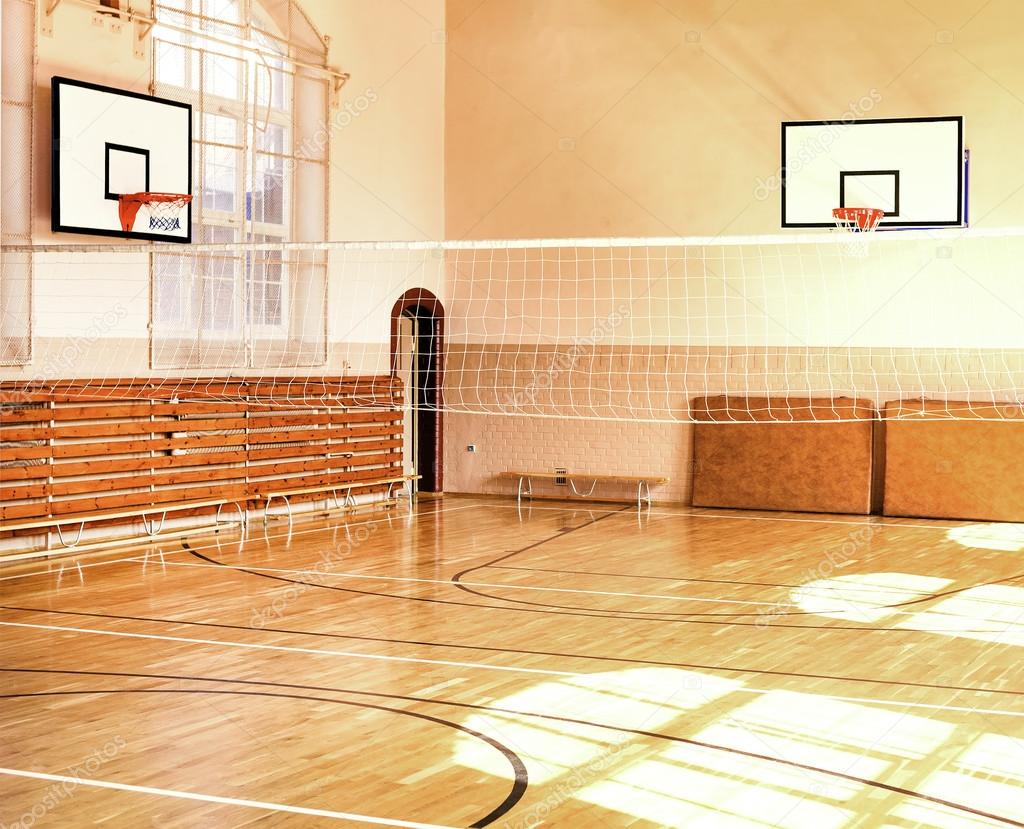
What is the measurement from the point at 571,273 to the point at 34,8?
672 cm

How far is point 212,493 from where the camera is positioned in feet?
35.7

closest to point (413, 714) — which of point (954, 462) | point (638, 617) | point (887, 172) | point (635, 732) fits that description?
point (635, 732)

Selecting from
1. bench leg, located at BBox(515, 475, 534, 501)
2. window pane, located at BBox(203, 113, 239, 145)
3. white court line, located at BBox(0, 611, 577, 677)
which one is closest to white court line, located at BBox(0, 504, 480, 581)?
bench leg, located at BBox(515, 475, 534, 501)

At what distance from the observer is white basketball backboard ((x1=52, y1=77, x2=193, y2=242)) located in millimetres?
9477

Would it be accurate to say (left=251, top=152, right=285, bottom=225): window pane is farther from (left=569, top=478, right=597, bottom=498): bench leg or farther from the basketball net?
the basketball net

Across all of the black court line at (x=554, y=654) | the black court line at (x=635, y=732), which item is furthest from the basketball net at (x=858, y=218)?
the black court line at (x=635, y=732)

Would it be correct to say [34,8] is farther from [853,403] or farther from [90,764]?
[853,403]

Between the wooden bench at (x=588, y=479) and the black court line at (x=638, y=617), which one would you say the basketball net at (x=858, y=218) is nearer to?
the wooden bench at (x=588, y=479)

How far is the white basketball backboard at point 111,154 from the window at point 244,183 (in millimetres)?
400

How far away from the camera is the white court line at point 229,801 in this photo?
399 cm

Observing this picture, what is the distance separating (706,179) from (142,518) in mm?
7362

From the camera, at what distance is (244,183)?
1173 cm

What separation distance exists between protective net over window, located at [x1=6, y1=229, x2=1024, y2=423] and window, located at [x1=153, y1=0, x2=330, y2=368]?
0.03 m

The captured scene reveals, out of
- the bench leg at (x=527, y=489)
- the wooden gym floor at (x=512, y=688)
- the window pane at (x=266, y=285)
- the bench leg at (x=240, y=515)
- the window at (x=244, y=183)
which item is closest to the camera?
the wooden gym floor at (x=512, y=688)
